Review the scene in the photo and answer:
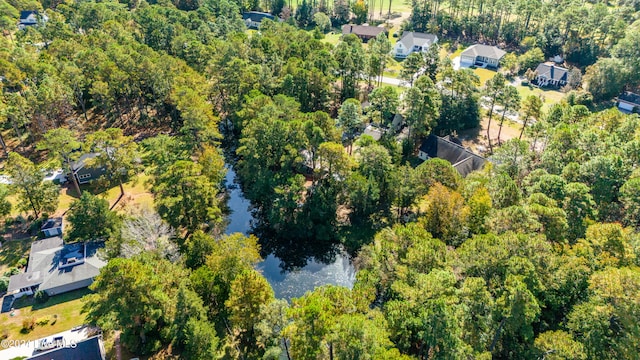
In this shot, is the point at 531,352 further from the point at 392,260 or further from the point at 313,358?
the point at 313,358

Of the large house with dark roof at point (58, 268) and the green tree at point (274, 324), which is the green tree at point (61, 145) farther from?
the green tree at point (274, 324)

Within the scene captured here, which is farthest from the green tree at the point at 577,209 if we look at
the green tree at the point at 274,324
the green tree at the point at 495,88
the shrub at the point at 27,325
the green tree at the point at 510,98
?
the shrub at the point at 27,325

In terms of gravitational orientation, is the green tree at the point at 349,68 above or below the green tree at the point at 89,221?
above

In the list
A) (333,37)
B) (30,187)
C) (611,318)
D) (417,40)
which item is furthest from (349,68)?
(611,318)

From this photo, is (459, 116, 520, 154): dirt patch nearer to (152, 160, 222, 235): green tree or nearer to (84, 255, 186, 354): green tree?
(152, 160, 222, 235): green tree

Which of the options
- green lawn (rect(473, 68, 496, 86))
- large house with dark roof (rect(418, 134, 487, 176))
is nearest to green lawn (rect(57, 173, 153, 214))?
large house with dark roof (rect(418, 134, 487, 176))

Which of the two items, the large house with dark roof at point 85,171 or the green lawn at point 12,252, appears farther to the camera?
the large house with dark roof at point 85,171

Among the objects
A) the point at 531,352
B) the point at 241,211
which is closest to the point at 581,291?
the point at 531,352
